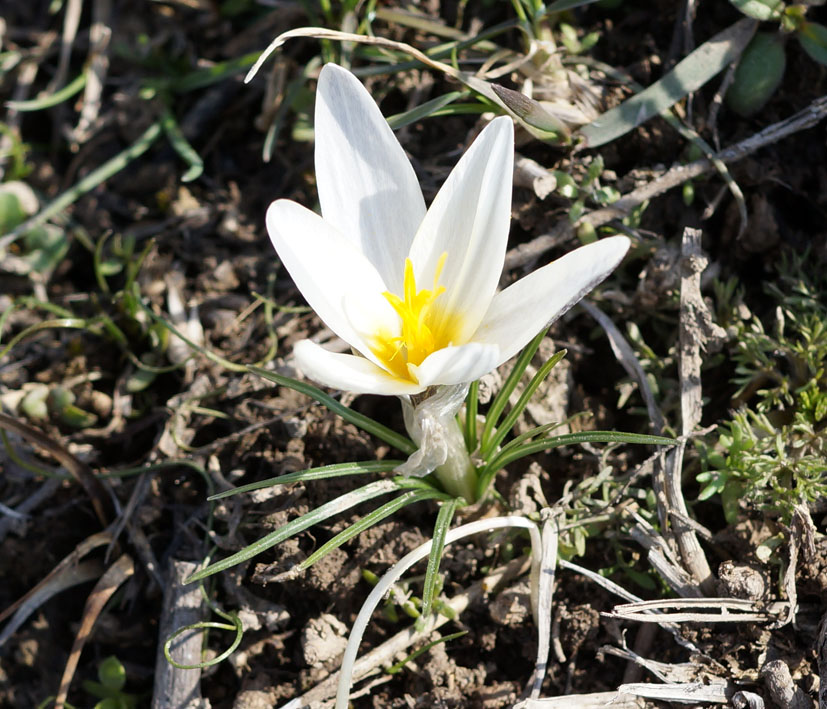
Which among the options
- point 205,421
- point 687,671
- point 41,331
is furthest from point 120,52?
point 687,671

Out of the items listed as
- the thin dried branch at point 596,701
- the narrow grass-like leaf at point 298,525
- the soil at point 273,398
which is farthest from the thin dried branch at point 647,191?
the thin dried branch at point 596,701

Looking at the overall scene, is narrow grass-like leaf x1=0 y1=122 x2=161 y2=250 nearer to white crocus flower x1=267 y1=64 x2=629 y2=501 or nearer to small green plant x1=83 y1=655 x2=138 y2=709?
white crocus flower x1=267 y1=64 x2=629 y2=501

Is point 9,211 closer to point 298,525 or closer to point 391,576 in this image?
point 298,525

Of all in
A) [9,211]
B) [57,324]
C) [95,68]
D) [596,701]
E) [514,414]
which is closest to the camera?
[596,701]

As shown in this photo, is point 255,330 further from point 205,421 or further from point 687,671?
point 687,671

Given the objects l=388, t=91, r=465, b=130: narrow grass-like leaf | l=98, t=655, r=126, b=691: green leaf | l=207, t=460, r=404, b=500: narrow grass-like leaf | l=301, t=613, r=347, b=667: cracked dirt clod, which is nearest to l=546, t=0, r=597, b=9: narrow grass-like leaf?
l=388, t=91, r=465, b=130: narrow grass-like leaf

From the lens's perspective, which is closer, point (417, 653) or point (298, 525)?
point (298, 525)

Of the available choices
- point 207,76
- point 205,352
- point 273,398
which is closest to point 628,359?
point 273,398
